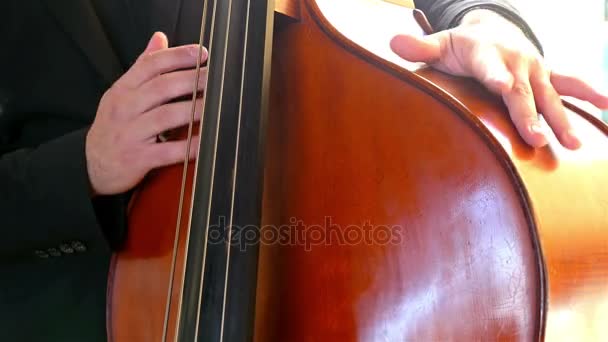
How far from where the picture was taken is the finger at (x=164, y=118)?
500 millimetres

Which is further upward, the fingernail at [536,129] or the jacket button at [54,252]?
the fingernail at [536,129]

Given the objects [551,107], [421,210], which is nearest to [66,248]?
[421,210]

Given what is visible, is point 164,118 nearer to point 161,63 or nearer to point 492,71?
point 161,63

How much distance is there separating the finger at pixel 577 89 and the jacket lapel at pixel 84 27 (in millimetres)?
494

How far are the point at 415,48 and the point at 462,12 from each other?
7.7 inches

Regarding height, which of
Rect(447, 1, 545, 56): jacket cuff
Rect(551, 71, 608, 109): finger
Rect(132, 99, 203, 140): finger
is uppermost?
Rect(447, 1, 545, 56): jacket cuff

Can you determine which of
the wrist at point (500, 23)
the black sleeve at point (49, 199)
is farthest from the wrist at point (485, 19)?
the black sleeve at point (49, 199)

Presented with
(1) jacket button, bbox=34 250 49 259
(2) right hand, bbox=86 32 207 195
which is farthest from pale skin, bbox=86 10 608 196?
(1) jacket button, bbox=34 250 49 259

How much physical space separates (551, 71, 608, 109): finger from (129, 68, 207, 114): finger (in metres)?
0.33

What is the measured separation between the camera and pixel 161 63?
500 millimetres

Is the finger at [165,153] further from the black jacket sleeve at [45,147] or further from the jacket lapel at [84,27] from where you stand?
the jacket lapel at [84,27]

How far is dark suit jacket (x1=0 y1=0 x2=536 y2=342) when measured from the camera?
559 mm

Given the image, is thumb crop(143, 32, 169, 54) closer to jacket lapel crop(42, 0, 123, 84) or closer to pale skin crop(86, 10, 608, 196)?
pale skin crop(86, 10, 608, 196)

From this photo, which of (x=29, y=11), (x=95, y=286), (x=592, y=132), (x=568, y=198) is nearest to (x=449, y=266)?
(x=568, y=198)
